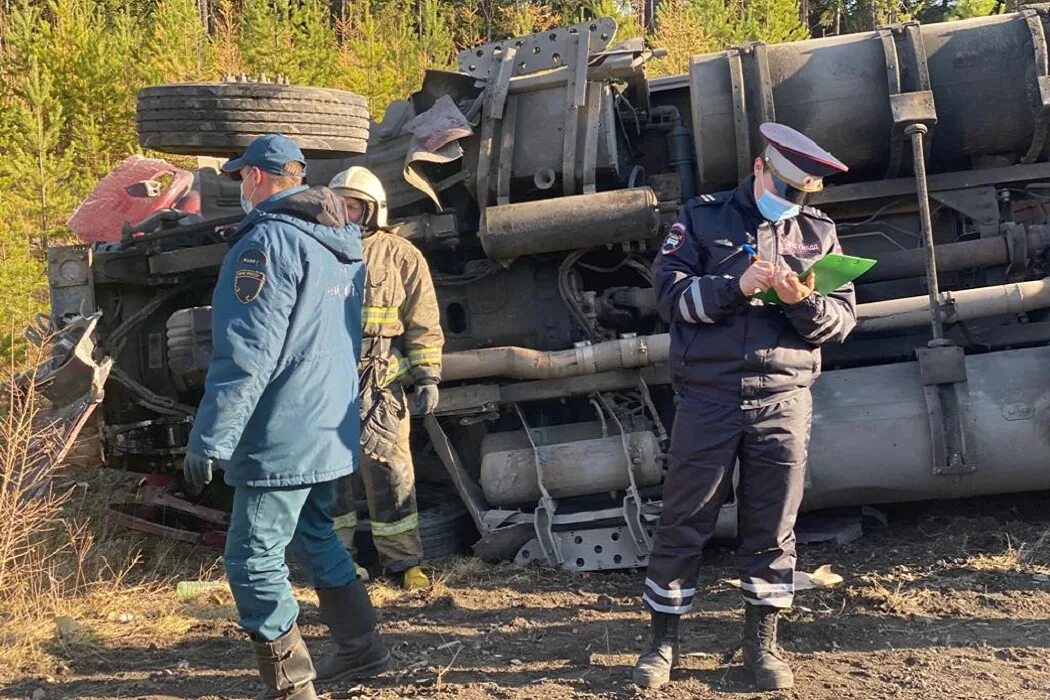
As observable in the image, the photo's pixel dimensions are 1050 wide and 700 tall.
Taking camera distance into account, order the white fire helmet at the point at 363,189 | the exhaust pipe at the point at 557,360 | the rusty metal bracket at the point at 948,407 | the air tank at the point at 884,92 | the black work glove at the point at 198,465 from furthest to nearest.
A: the air tank at the point at 884,92, the exhaust pipe at the point at 557,360, the rusty metal bracket at the point at 948,407, the white fire helmet at the point at 363,189, the black work glove at the point at 198,465

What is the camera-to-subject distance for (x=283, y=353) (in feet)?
10.8

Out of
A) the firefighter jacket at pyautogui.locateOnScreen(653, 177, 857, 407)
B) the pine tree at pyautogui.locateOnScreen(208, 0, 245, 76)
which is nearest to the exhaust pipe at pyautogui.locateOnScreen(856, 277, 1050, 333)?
the firefighter jacket at pyautogui.locateOnScreen(653, 177, 857, 407)

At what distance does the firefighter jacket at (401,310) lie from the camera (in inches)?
190

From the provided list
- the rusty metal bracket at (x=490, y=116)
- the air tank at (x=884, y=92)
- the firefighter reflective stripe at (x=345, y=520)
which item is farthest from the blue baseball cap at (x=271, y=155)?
the air tank at (x=884, y=92)

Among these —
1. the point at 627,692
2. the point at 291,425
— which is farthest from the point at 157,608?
the point at 627,692

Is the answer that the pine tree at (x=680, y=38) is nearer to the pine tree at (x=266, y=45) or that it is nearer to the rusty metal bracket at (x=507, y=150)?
the pine tree at (x=266, y=45)

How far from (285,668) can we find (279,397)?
85 centimetres

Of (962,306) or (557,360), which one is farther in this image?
(557,360)

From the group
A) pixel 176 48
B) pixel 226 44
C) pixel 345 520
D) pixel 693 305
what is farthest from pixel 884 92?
pixel 226 44

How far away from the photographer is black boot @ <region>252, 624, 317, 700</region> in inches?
129

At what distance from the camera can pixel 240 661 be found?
Answer: 13.0 feet

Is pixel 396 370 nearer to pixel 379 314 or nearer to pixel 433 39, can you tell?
pixel 379 314

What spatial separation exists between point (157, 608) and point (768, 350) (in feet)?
9.31

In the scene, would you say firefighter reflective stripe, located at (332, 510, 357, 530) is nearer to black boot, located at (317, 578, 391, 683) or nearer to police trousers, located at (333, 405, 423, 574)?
police trousers, located at (333, 405, 423, 574)
